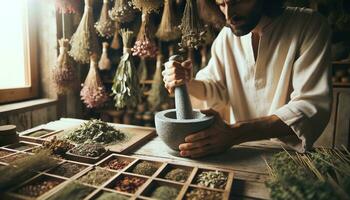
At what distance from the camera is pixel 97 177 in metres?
0.96

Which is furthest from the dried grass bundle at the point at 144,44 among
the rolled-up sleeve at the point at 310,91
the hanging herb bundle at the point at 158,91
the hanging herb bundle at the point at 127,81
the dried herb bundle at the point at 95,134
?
the rolled-up sleeve at the point at 310,91

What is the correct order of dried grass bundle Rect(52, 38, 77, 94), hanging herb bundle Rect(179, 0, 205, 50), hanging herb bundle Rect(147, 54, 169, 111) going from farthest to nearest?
hanging herb bundle Rect(147, 54, 169, 111) → dried grass bundle Rect(52, 38, 77, 94) → hanging herb bundle Rect(179, 0, 205, 50)

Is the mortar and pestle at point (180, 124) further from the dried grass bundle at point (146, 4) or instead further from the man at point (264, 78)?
the dried grass bundle at point (146, 4)

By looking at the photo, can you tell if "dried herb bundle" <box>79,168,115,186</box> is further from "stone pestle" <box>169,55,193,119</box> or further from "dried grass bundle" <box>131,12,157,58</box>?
"dried grass bundle" <box>131,12,157,58</box>

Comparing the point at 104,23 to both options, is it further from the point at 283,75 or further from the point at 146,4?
the point at 283,75

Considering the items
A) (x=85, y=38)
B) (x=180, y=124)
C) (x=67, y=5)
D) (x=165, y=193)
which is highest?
(x=67, y=5)

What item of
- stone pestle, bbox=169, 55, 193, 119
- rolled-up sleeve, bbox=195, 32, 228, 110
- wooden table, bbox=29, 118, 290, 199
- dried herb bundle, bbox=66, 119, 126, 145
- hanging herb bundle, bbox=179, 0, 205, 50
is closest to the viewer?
wooden table, bbox=29, 118, 290, 199

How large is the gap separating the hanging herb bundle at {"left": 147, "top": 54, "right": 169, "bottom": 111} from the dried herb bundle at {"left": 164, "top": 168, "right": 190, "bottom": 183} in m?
1.78

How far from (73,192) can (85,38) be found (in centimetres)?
151

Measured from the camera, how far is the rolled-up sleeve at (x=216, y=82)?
1771 mm

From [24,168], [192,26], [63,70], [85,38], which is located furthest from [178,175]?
[63,70]

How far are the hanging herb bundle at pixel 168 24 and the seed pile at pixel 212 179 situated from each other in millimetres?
1231

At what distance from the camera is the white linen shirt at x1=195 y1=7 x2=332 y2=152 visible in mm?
1223

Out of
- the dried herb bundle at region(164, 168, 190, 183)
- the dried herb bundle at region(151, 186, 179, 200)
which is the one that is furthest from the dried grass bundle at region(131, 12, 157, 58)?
the dried herb bundle at region(151, 186, 179, 200)
